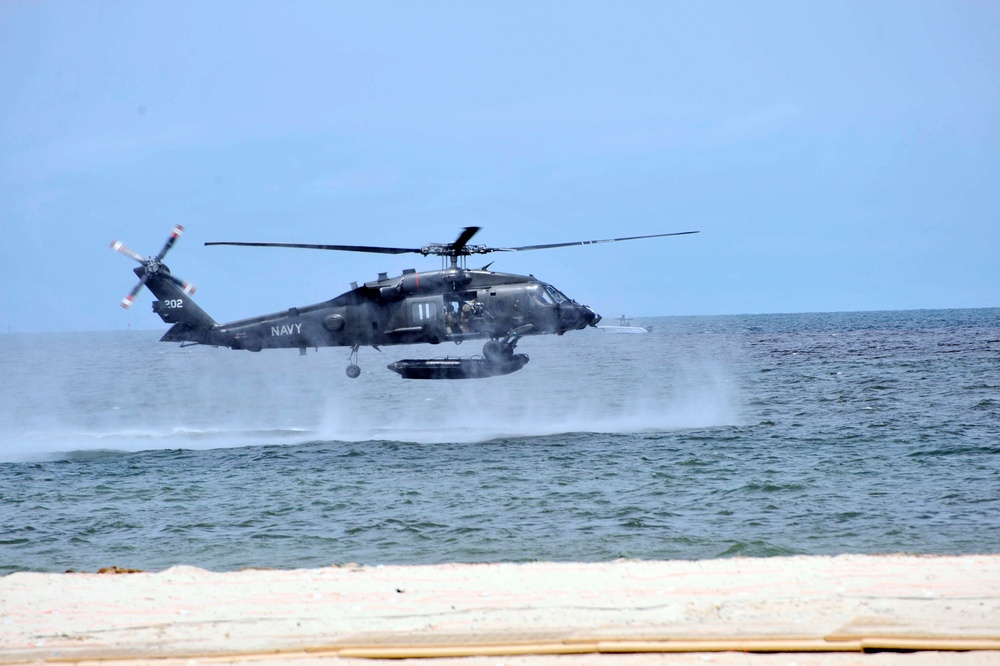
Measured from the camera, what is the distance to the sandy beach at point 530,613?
786cm

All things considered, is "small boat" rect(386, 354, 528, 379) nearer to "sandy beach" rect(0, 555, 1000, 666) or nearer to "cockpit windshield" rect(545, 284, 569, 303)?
"cockpit windshield" rect(545, 284, 569, 303)

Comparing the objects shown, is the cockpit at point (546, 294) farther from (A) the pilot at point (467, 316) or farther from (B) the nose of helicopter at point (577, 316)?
(A) the pilot at point (467, 316)

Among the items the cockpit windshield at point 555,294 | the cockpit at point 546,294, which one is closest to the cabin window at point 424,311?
the cockpit at point 546,294

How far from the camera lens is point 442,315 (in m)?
23.8

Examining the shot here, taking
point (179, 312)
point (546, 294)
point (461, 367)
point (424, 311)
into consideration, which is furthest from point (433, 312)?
point (179, 312)

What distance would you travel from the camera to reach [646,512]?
18219mm

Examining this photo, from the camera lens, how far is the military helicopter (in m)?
23.6

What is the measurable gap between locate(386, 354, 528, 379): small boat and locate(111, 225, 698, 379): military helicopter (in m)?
0.02

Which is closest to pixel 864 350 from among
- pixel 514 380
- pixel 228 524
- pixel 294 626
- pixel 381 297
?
pixel 514 380

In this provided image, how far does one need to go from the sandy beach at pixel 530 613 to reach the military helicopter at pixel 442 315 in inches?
473

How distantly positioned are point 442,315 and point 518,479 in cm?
438

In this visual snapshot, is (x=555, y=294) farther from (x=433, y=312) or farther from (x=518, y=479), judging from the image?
(x=518, y=479)

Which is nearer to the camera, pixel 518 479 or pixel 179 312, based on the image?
pixel 518 479

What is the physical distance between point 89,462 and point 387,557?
1719 centimetres
